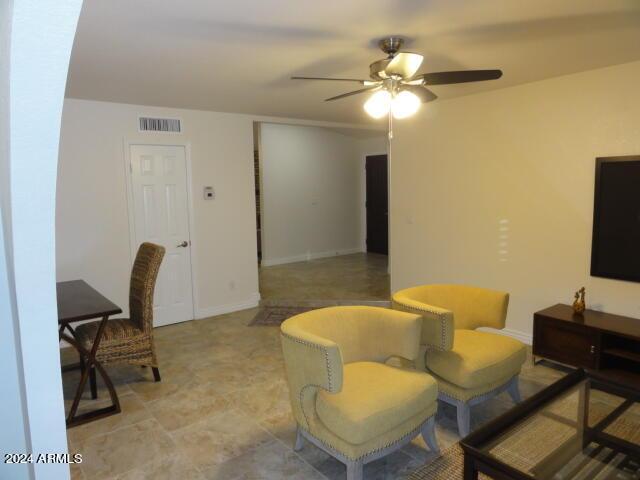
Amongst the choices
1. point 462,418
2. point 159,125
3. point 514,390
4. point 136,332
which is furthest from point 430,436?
point 159,125

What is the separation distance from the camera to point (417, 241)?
5.22 m

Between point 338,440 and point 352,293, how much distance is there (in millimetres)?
3740

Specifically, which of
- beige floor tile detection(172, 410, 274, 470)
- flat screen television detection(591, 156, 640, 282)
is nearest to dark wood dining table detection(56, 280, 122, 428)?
beige floor tile detection(172, 410, 274, 470)

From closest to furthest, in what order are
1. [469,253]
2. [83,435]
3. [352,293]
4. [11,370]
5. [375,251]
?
[11,370], [83,435], [469,253], [352,293], [375,251]

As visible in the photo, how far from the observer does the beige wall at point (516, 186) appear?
3598mm

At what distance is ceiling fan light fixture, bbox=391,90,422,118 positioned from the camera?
255cm

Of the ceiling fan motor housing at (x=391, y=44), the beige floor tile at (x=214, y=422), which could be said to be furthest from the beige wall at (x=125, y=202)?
the ceiling fan motor housing at (x=391, y=44)

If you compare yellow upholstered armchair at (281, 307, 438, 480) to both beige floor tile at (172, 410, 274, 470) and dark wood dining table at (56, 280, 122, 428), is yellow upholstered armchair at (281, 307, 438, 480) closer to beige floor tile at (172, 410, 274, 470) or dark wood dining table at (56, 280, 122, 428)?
beige floor tile at (172, 410, 274, 470)

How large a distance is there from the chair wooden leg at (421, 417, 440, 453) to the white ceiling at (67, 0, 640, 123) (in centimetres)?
226

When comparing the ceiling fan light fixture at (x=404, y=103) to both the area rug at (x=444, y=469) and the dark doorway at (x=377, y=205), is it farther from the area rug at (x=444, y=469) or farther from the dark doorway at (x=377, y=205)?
the dark doorway at (x=377, y=205)

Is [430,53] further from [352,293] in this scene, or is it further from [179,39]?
[352,293]

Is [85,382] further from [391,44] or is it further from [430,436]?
[391,44]

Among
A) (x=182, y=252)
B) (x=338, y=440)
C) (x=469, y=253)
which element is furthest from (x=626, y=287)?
(x=182, y=252)

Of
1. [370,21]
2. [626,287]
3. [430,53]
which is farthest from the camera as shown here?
[626,287]
